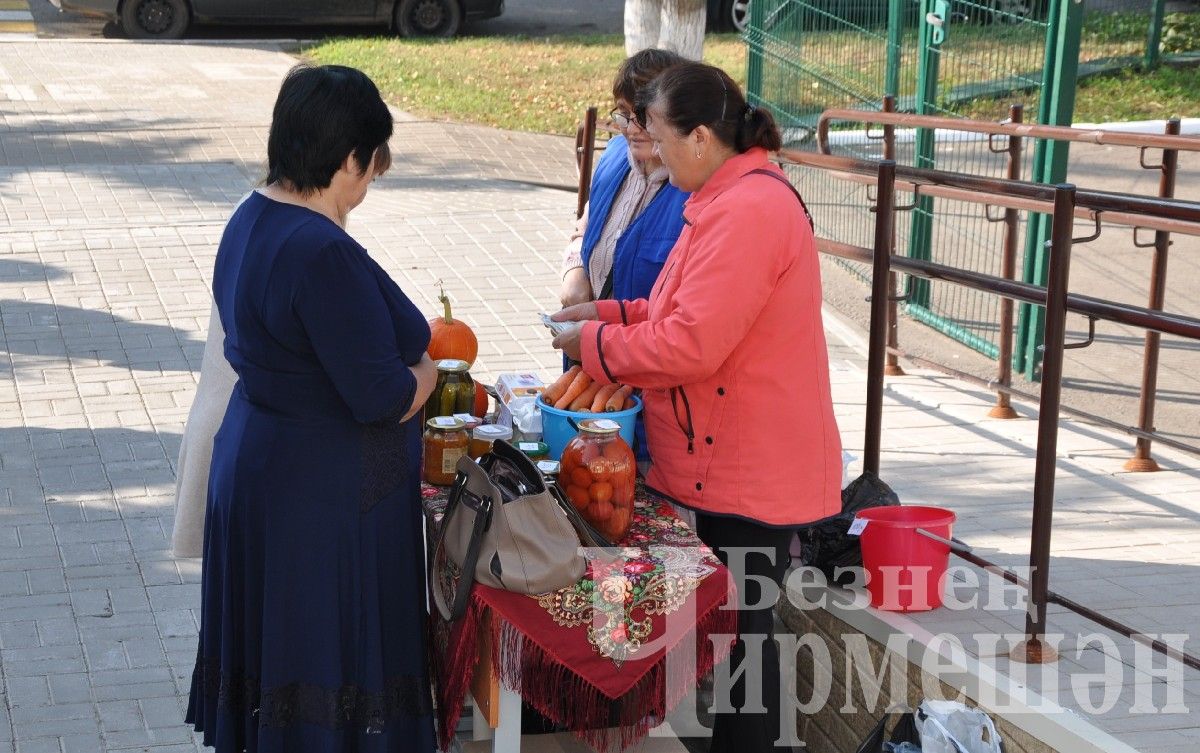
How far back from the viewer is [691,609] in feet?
10.4

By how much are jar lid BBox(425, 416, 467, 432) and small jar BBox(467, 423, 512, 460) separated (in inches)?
2.0

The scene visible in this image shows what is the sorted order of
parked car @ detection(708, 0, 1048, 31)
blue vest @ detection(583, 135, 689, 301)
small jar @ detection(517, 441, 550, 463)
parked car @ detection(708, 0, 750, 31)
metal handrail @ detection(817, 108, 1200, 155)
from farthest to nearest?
1. parked car @ detection(708, 0, 750, 31)
2. parked car @ detection(708, 0, 1048, 31)
3. metal handrail @ detection(817, 108, 1200, 155)
4. blue vest @ detection(583, 135, 689, 301)
5. small jar @ detection(517, 441, 550, 463)

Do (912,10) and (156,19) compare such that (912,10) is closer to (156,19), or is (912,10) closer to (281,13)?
(281,13)

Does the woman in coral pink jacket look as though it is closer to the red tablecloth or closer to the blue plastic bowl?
the blue plastic bowl

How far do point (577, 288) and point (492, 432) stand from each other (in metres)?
0.94

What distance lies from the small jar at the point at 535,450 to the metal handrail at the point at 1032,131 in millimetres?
2921

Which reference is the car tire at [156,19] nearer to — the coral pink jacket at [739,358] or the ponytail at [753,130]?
the coral pink jacket at [739,358]

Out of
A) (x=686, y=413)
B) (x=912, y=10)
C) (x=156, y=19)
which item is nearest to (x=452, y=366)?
(x=686, y=413)

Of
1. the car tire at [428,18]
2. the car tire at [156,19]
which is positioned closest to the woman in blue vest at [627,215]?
the car tire at [428,18]

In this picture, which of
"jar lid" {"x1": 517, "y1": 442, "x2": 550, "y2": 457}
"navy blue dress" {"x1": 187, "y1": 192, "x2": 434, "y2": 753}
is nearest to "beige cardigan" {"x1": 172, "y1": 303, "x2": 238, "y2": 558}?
"navy blue dress" {"x1": 187, "y1": 192, "x2": 434, "y2": 753}

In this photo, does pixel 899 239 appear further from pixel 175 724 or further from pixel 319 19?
pixel 319 19

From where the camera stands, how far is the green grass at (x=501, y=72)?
14078 millimetres

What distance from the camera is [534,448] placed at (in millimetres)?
3561

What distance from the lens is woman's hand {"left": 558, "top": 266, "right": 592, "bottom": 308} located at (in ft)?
14.1
